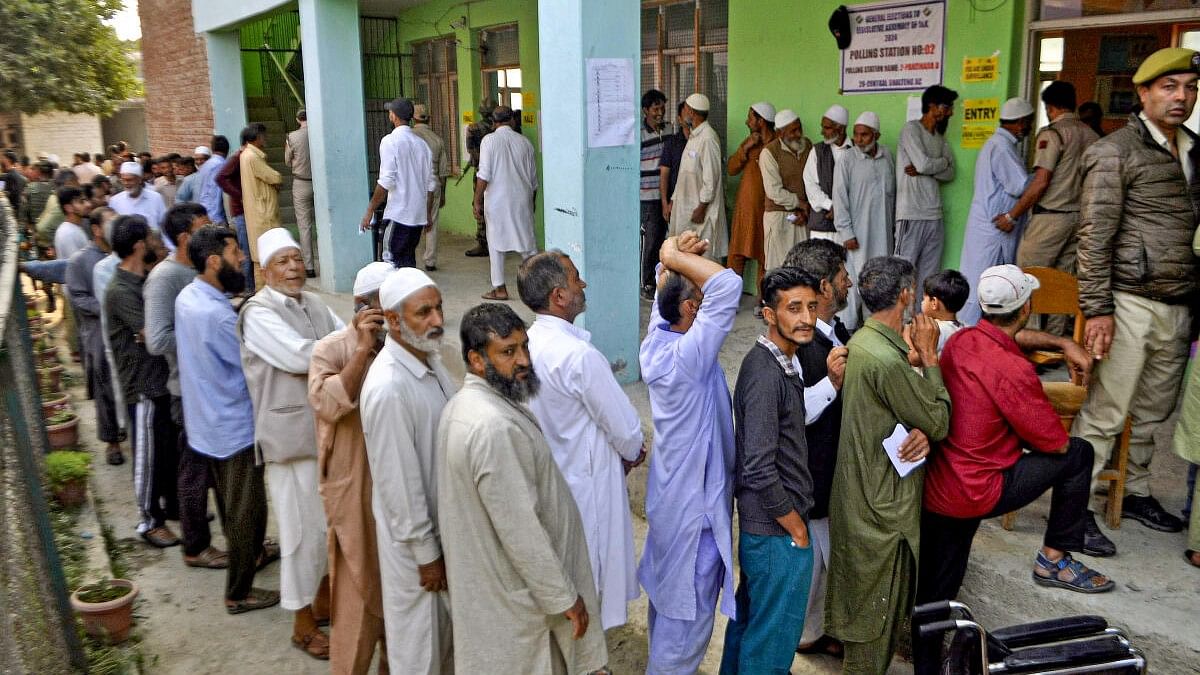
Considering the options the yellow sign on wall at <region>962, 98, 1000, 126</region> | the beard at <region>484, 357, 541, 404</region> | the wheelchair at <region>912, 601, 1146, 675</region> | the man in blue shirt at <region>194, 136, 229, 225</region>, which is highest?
the yellow sign on wall at <region>962, 98, 1000, 126</region>

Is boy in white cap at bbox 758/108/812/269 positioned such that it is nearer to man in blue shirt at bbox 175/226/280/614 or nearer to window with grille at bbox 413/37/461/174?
man in blue shirt at bbox 175/226/280/614

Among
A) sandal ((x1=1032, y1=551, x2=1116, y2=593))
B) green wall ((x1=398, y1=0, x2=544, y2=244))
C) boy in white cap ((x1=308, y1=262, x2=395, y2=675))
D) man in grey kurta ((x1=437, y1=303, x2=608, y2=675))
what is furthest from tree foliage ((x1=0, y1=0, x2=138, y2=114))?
sandal ((x1=1032, y1=551, x2=1116, y2=593))

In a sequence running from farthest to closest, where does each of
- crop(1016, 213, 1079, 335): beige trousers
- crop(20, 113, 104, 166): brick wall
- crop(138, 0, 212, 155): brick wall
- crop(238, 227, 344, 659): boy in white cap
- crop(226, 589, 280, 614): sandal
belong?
1. crop(20, 113, 104, 166): brick wall
2. crop(138, 0, 212, 155): brick wall
3. crop(1016, 213, 1079, 335): beige trousers
4. crop(226, 589, 280, 614): sandal
5. crop(238, 227, 344, 659): boy in white cap

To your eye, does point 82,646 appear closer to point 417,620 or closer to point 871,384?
point 417,620

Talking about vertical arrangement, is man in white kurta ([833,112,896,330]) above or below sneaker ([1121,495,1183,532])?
above

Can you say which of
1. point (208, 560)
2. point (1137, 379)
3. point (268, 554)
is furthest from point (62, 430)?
point (1137, 379)

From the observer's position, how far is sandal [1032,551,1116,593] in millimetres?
3531

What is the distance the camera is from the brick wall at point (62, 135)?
1127 inches

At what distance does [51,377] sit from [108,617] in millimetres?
5000

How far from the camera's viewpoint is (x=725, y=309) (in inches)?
121

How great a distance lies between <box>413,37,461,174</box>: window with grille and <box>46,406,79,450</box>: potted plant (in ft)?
22.4

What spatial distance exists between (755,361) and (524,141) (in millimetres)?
5644

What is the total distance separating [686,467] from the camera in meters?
3.26

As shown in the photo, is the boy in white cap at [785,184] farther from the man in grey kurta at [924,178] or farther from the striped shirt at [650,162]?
the striped shirt at [650,162]
